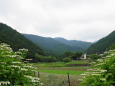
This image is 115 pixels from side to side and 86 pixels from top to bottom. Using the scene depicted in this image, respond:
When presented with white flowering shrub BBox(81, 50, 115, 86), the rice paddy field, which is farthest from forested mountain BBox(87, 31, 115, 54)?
white flowering shrub BBox(81, 50, 115, 86)

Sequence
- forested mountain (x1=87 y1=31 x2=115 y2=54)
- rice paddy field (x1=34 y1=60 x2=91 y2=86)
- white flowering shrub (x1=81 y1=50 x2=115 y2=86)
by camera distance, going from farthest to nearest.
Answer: forested mountain (x1=87 y1=31 x2=115 y2=54) → rice paddy field (x1=34 y1=60 x2=91 y2=86) → white flowering shrub (x1=81 y1=50 x2=115 y2=86)

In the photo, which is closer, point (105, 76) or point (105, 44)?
point (105, 76)

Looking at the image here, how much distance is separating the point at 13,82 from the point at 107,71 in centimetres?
252

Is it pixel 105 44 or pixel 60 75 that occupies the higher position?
pixel 105 44

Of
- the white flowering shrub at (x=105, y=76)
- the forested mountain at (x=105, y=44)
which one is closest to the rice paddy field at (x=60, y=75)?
the white flowering shrub at (x=105, y=76)

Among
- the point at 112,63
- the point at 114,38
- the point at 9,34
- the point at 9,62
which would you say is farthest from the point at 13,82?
the point at 114,38

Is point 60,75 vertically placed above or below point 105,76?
below

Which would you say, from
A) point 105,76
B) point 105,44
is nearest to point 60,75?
point 105,76

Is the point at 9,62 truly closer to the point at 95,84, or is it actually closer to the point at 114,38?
the point at 95,84

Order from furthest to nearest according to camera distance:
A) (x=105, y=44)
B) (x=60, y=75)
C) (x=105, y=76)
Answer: (x=105, y=44), (x=60, y=75), (x=105, y=76)

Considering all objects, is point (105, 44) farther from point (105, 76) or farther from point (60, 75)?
point (105, 76)

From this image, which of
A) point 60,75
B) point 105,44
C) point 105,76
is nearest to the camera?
point 105,76

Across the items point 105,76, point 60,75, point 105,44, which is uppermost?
point 105,44

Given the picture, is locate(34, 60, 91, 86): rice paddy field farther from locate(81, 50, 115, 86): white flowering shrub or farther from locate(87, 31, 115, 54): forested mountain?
locate(87, 31, 115, 54): forested mountain
